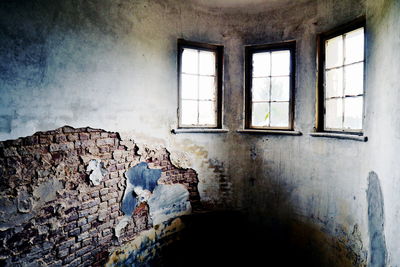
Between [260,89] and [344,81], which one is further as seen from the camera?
[260,89]

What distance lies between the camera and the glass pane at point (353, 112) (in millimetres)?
2621

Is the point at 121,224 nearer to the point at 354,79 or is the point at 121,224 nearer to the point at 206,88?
the point at 206,88

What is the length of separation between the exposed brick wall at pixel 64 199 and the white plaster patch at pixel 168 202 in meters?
0.16

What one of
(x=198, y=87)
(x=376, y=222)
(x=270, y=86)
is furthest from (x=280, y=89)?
(x=376, y=222)

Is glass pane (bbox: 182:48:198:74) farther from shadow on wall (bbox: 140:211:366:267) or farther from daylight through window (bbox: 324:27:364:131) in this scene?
shadow on wall (bbox: 140:211:366:267)

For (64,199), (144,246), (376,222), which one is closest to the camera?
(376,222)

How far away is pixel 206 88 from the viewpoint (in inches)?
143

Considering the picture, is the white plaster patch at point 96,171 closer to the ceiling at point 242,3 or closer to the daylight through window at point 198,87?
the daylight through window at point 198,87

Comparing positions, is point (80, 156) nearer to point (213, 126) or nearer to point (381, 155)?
point (213, 126)

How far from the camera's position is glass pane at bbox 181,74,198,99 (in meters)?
3.46

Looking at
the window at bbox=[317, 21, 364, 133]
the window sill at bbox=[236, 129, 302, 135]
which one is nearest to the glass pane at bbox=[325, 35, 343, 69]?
the window at bbox=[317, 21, 364, 133]

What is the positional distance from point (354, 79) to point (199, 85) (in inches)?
69.5

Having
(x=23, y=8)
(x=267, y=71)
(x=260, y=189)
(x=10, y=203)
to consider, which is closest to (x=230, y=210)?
(x=260, y=189)

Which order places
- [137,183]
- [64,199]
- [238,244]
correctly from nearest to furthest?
[64,199]
[137,183]
[238,244]
